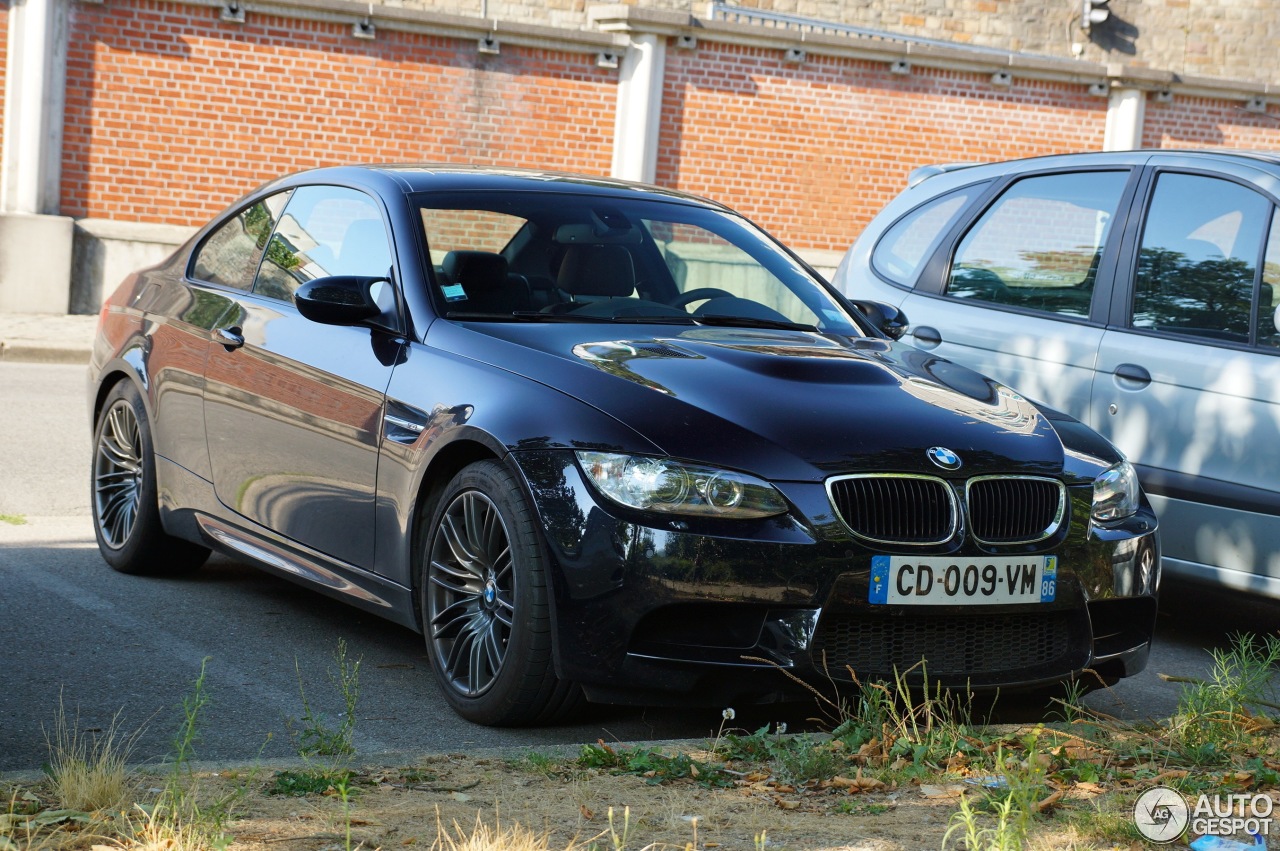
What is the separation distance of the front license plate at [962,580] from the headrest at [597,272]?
1.63m

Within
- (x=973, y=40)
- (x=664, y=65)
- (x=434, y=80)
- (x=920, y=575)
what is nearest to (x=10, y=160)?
(x=434, y=80)

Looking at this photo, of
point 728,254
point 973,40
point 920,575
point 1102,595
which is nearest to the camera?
point 920,575

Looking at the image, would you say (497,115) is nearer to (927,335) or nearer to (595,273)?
(927,335)

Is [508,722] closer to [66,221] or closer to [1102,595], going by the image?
[1102,595]

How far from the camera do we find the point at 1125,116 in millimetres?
20359

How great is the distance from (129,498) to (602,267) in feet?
7.67

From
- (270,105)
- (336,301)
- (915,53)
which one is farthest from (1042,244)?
(915,53)

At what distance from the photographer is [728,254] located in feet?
19.6

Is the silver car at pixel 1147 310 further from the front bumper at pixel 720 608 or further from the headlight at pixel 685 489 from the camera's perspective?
the headlight at pixel 685 489

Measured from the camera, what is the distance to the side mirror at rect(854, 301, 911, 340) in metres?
5.86

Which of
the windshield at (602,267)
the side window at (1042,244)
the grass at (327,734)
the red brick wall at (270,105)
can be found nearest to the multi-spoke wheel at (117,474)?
the windshield at (602,267)

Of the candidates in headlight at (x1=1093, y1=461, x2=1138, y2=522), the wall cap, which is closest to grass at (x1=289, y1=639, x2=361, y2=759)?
headlight at (x1=1093, y1=461, x2=1138, y2=522)

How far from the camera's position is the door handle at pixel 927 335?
6762 mm

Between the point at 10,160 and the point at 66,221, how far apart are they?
0.81m
